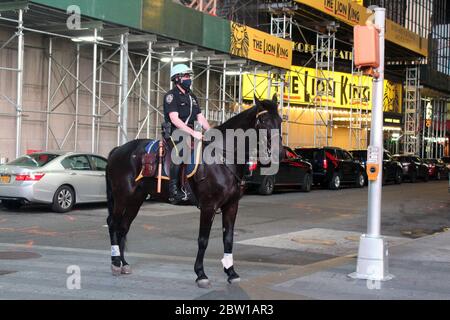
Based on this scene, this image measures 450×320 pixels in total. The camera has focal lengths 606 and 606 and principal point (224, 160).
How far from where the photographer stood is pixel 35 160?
50.3ft

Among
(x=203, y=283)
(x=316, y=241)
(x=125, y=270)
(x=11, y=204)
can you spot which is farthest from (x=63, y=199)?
(x=203, y=283)

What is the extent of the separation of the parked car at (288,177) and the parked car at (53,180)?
6487mm

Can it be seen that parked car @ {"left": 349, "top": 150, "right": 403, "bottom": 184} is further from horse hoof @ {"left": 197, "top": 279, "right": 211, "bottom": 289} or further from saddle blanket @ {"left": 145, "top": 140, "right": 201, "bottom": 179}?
horse hoof @ {"left": 197, "top": 279, "right": 211, "bottom": 289}

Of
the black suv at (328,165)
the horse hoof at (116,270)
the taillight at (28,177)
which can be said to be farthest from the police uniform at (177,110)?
the black suv at (328,165)

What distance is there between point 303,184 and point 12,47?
38.1 ft

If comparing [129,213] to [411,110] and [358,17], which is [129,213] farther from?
[411,110]

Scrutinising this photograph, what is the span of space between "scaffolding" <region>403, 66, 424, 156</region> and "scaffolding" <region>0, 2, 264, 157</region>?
26.4 meters

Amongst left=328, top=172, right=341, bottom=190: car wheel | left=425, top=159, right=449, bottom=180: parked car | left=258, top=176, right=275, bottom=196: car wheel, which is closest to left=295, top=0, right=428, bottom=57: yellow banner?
left=328, top=172, right=341, bottom=190: car wheel

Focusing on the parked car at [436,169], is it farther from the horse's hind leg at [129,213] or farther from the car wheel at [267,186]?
the horse's hind leg at [129,213]

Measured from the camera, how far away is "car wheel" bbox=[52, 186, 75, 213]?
15002 millimetres

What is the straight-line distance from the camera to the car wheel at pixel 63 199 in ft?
49.2

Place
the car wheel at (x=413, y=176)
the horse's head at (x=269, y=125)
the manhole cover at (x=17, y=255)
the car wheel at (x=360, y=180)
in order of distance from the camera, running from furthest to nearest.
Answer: the car wheel at (x=413, y=176), the car wheel at (x=360, y=180), the manhole cover at (x=17, y=255), the horse's head at (x=269, y=125)
